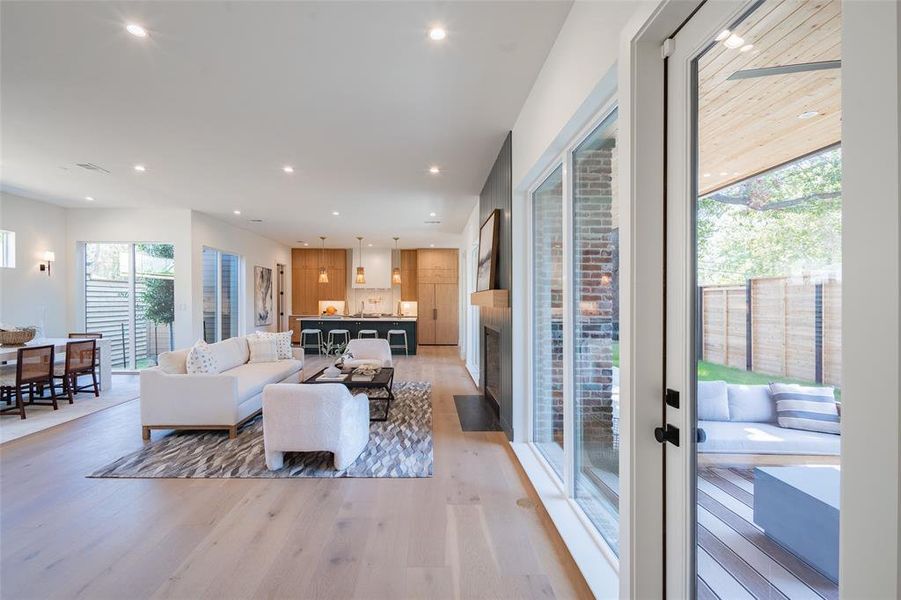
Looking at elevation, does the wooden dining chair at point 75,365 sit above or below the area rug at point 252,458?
above

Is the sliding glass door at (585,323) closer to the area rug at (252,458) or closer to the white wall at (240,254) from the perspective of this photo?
the area rug at (252,458)

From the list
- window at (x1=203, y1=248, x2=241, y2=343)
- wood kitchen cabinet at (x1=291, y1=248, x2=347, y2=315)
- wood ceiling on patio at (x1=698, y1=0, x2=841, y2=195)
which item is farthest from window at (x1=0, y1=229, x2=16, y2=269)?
wood ceiling on patio at (x1=698, y1=0, x2=841, y2=195)

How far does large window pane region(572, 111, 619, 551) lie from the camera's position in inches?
81.8

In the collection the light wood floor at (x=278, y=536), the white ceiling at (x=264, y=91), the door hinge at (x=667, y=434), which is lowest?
the light wood floor at (x=278, y=536)

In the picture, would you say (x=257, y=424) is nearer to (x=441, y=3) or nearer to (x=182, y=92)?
(x=182, y=92)

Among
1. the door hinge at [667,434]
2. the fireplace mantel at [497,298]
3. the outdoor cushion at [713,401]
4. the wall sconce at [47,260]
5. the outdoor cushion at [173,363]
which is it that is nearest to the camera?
the outdoor cushion at [713,401]

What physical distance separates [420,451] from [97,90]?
378 centimetres

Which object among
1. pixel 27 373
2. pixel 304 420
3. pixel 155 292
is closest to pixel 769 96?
pixel 304 420

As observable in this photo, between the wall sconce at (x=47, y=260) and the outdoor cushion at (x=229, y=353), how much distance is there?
3.71 metres

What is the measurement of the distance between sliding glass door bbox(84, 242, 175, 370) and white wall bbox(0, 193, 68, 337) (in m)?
0.36

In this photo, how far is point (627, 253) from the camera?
4.97ft

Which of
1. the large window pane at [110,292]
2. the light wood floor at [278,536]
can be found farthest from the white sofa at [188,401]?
the large window pane at [110,292]

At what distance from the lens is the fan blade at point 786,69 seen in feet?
2.94

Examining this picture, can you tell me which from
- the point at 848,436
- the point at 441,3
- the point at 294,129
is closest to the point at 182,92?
the point at 294,129
